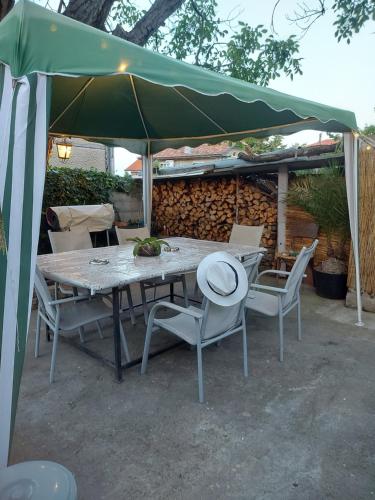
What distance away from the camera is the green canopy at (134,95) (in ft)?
5.24

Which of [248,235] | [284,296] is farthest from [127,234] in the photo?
[284,296]

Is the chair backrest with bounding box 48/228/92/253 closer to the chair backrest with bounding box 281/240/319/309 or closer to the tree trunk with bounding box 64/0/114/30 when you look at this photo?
the tree trunk with bounding box 64/0/114/30

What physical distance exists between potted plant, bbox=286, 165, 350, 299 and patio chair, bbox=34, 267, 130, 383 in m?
2.80

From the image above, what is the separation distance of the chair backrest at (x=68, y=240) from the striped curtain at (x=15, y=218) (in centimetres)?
231

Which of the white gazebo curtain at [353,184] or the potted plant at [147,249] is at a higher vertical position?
the white gazebo curtain at [353,184]

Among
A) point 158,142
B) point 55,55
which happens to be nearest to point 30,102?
point 55,55

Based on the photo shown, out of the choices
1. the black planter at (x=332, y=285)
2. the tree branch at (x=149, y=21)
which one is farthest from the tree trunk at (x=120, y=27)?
the black planter at (x=332, y=285)

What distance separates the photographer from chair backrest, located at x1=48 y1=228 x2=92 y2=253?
376 centimetres

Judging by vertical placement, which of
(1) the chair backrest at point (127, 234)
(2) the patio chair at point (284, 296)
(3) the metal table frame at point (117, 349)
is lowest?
(3) the metal table frame at point (117, 349)

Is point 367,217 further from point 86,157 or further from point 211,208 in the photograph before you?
point 86,157

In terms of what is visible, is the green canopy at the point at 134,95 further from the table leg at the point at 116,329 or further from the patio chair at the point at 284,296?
the table leg at the point at 116,329

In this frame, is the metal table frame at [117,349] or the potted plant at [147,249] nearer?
the metal table frame at [117,349]

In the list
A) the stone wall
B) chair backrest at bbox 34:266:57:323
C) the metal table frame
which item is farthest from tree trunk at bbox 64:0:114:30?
the stone wall

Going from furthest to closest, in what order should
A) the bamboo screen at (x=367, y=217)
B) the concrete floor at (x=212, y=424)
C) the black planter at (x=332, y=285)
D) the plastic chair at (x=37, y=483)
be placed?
the black planter at (x=332, y=285) < the bamboo screen at (x=367, y=217) < the concrete floor at (x=212, y=424) < the plastic chair at (x=37, y=483)
